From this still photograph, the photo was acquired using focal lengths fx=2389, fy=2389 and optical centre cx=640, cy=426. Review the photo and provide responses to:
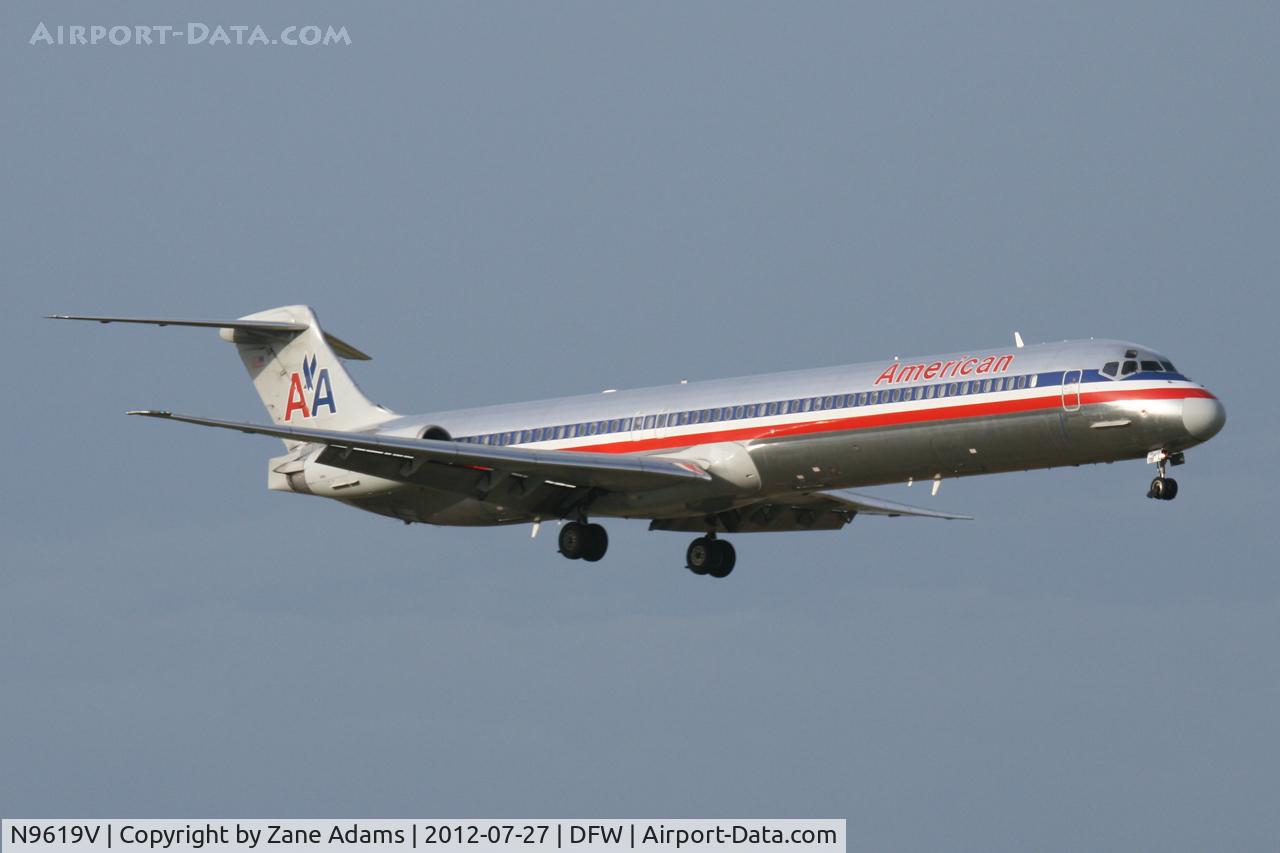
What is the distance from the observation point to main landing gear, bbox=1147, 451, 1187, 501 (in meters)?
36.3

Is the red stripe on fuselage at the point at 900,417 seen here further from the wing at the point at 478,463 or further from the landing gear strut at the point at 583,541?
the landing gear strut at the point at 583,541

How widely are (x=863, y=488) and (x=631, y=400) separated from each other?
4.80 metres

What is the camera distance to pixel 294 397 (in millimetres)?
46844

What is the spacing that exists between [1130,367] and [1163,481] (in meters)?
1.83

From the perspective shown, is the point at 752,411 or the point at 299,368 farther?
the point at 299,368

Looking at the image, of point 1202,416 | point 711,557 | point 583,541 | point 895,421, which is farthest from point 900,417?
point 711,557

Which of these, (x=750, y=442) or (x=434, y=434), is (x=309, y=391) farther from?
(x=750, y=442)

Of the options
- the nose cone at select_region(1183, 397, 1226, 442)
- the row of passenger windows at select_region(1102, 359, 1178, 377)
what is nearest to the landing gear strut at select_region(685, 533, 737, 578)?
Result: the row of passenger windows at select_region(1102, 359, 1178, 377)

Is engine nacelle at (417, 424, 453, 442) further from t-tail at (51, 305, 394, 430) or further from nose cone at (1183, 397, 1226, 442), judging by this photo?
nose cone at (1183, 397, 1226, 442)

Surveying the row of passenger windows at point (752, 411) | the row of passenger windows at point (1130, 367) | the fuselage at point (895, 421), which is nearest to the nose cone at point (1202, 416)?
the fuselage at point (895, 421)

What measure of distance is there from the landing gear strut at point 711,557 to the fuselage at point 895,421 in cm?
287

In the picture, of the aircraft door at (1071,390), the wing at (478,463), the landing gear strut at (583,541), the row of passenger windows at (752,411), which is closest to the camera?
the aircraft door at (1071,390)

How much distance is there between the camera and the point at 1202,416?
36.2 m

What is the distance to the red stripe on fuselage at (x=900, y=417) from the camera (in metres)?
36.4
